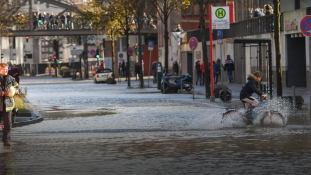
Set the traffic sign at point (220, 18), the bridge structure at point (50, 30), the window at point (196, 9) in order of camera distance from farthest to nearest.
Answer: the bridge structure at point (50, 30) < the window at point (196, 9) < the traffic sign at point (220, 18)

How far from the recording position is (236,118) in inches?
962

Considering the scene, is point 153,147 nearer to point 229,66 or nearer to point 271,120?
point 271,120

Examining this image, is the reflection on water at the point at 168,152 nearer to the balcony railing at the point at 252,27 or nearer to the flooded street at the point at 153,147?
the flooded street at the point at 153,147

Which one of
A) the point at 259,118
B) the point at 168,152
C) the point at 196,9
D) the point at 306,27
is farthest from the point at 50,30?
the point at 168,152

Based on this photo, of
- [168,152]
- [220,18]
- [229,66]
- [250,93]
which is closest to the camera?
[168,152]

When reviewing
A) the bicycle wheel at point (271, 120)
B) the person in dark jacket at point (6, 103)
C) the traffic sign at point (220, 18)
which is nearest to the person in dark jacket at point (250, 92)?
the bicycle wheel at point (271, 120)

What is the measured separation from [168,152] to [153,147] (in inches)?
50.9

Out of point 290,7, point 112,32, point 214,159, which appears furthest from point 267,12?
point 214,159

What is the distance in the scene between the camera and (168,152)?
57.9 feet

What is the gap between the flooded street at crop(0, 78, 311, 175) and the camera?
14.9 meters

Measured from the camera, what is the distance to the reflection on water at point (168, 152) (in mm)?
14781

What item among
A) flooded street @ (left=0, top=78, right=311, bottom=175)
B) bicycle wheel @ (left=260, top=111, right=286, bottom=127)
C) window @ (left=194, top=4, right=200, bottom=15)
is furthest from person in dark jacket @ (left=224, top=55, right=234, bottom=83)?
bicycle wheel @ (left=260, top=111, right=286, bottom=127)

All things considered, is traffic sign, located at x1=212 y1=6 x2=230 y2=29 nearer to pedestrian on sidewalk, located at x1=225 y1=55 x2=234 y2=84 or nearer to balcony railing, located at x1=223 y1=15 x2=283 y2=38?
balcony railing, located at x1=223 y1=15 x2=283 y2=38

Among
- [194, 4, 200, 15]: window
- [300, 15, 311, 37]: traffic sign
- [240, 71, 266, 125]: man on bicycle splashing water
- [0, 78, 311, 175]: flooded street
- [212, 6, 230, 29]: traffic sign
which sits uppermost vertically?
[194, 4, 200, 15]: window
